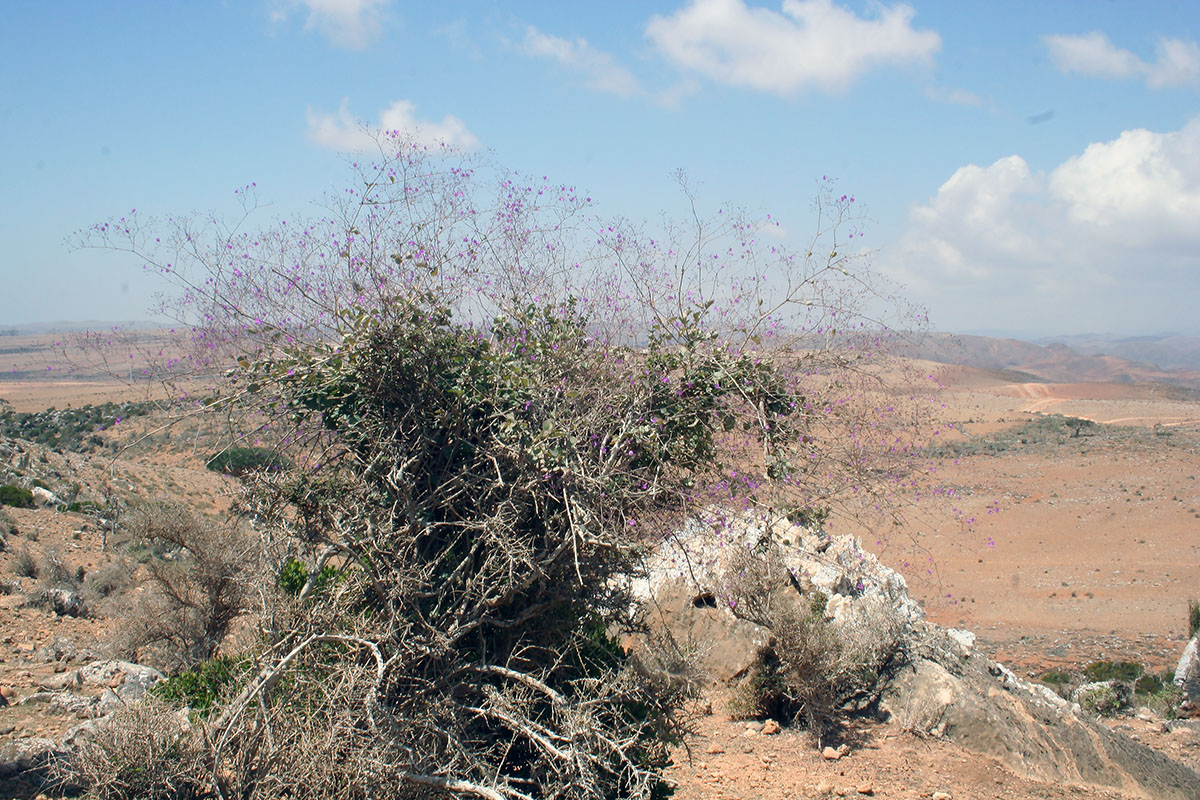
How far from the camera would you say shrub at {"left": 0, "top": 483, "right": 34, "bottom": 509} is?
14.5 m

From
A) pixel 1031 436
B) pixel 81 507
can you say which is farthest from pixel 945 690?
pixel 1031 436

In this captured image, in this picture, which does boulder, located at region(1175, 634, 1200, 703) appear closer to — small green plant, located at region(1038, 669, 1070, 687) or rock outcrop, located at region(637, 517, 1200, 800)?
small green plant, located at region(1038, 669, 1070, 687)

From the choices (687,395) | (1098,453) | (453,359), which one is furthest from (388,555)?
(1098,453)

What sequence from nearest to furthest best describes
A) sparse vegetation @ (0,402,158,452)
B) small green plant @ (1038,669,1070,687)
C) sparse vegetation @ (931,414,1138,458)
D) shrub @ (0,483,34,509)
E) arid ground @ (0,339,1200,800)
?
1. arid ground @ (0,339,1200,800)
2. small green plant @ (1038,669,1070,687)
3. shrub @ (0,483,34,509)
4. sparse vegetation @ (0,402,158,452)
5. sparse vegetation @ (931,414,1138,458)

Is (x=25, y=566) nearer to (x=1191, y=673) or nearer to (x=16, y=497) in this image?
(x=16, y=497)

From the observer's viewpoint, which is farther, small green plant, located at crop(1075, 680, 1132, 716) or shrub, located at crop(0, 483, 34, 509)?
shrub, located at crop(0, 483, 34, 509)

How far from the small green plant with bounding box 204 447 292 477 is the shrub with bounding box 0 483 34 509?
41.2 ft

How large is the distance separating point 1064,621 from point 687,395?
15.8 m

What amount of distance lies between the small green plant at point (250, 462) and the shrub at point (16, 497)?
1255 cm

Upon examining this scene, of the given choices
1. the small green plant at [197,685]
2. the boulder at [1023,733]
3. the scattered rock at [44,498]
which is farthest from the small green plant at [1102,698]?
the scattered rock at [44,498]

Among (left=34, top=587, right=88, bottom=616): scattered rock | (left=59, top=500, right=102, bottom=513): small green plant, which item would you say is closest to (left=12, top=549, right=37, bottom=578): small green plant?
(left=34, top=587, right=88, bottom=616): scattered rock

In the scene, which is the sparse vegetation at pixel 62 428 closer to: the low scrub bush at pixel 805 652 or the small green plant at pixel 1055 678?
the low scrub bush at pixel 805 652

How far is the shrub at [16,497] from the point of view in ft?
47.6

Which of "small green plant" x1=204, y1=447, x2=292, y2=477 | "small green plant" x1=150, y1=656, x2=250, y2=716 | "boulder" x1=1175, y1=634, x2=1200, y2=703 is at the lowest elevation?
"boulder" x1=1175, y1=634, x2=1200, y2=703
